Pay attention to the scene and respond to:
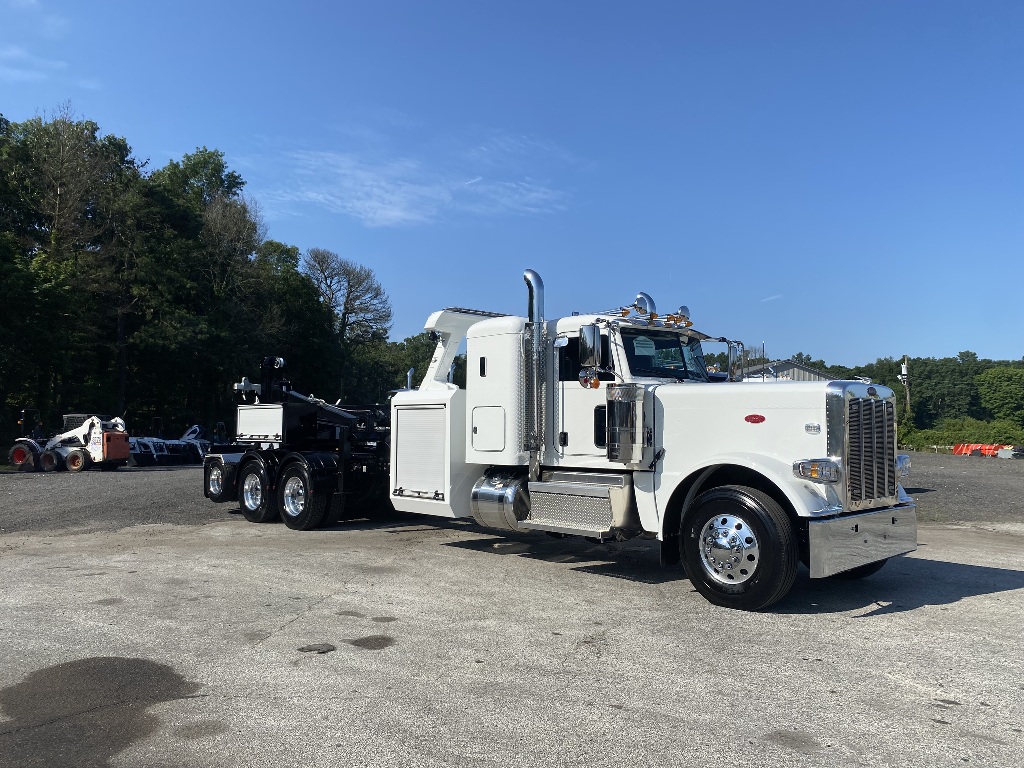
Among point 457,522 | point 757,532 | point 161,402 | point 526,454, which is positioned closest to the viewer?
point 757,532

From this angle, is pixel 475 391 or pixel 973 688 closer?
pixel 973 688

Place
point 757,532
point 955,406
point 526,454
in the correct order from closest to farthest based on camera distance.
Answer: point 757,532 → point 526,454 → point 955,406

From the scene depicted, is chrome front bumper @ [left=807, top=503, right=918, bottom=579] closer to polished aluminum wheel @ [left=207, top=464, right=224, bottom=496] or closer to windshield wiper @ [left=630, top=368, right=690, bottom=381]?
windshield wiper @ [left=630, top=368, right=690, bottom=381]

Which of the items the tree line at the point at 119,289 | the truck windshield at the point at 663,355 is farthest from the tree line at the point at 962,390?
the truck windshield at the point at 663,355

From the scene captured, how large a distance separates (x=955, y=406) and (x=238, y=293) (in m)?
98.8

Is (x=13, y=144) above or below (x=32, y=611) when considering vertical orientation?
above

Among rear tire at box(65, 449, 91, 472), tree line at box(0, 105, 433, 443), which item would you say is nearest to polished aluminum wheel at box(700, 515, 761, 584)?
rear tire at box(65, 449, 91, 472)

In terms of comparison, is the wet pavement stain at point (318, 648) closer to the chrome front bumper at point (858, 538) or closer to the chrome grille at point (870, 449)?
the chrome front bumper at point (858, 538)

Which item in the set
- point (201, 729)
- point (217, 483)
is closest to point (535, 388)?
point (201, 729)

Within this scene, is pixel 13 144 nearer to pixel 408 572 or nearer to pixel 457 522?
pixel 457 522

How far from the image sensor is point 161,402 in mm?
47188

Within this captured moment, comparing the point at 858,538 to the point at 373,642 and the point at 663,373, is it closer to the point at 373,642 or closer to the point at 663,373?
the point at 663,373

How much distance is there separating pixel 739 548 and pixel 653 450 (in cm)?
141

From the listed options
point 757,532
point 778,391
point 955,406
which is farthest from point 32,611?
point 955,406
